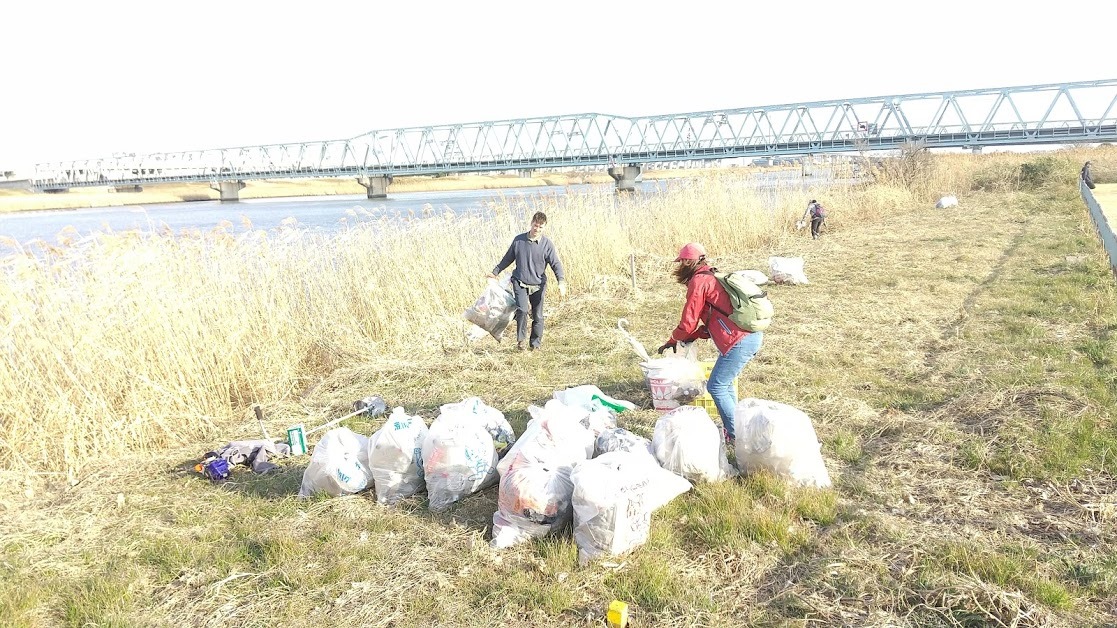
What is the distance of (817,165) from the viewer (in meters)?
21.2

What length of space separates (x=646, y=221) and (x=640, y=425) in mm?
9933

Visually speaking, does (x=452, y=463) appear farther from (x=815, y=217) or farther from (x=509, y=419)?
(x=815, y=217)

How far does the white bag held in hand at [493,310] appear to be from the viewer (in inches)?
281

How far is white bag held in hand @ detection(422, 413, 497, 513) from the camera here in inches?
146

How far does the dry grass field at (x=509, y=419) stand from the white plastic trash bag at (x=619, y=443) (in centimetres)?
38

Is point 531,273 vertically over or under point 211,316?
over

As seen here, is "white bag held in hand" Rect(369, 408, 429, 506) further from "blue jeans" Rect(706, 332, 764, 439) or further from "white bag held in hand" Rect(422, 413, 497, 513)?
"blue jeans" Rect(706, 332, 764, 439)

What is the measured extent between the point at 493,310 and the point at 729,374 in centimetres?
344

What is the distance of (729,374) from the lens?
418 centimetres

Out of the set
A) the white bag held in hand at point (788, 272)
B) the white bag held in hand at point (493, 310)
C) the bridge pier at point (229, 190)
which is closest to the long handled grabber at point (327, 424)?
the white bag held in hand at point (493, 310)

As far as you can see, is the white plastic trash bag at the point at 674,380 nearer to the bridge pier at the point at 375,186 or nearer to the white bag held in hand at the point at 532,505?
the white bag held in hand at the point at 532,505

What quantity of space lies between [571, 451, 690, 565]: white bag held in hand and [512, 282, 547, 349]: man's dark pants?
13.1 ft

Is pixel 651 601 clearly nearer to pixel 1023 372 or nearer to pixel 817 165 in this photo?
pixel 1023 372

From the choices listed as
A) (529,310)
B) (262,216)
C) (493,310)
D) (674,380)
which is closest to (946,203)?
(529,310)
